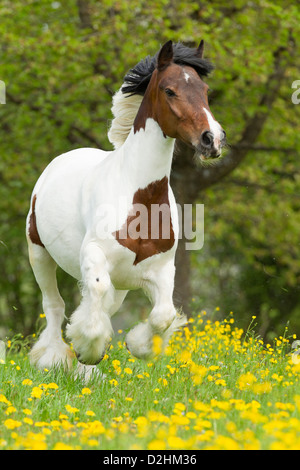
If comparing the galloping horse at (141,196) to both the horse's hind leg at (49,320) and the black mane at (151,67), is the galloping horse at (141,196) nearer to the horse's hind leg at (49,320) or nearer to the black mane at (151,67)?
the black mane at (151,67)

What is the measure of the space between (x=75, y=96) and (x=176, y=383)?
27.9 feet

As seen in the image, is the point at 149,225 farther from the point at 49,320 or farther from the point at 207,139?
the point at 49,320

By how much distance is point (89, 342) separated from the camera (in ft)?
15.8

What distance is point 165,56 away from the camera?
4.84 metres

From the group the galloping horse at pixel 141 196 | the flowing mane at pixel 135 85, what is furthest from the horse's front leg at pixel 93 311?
the flowing mane at pixel 135 85

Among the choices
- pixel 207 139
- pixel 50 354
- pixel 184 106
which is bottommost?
pixel 50 354

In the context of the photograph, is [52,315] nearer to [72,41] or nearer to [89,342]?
[89,342]

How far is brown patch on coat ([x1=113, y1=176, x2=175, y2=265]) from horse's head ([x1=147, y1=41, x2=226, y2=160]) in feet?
1.58

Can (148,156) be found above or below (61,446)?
above

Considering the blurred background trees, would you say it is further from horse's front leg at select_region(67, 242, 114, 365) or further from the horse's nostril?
the horse's nostril

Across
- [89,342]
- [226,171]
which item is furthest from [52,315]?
[226,171]

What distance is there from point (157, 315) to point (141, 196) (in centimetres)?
89

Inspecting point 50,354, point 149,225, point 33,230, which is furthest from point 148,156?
point 50,354

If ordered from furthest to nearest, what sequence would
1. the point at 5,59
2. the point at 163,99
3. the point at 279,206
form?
the point at 279,206 < the point at 5,59 < the point at 163,99
